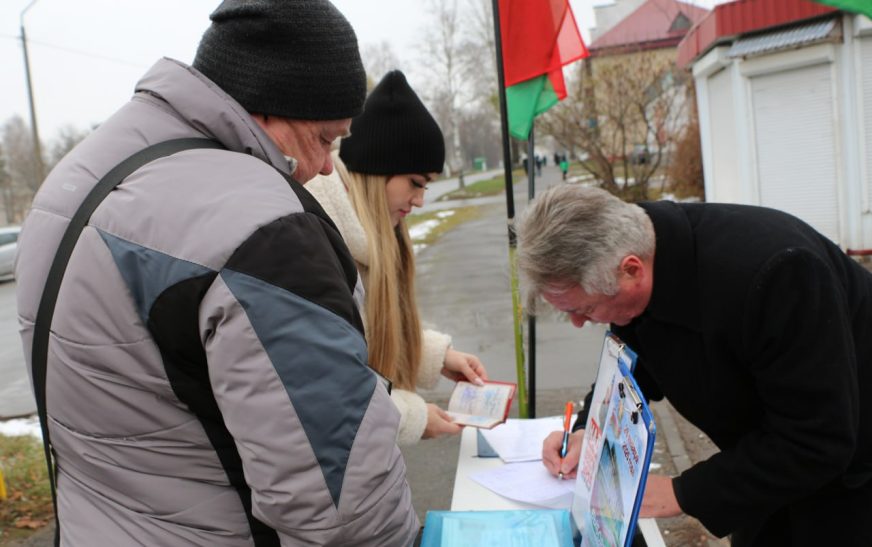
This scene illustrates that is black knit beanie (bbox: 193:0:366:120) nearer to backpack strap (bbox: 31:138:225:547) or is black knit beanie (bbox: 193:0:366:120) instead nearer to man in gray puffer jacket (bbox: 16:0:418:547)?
man in gray puffer jacket (bbox: 16:0:418:547)

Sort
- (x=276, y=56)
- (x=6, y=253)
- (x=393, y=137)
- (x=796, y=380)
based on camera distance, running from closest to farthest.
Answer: (x=276, y=56), (x=796, y=380), (x=393, y=137), (x=6, y=253)

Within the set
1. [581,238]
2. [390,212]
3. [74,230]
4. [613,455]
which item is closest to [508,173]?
[390,212]

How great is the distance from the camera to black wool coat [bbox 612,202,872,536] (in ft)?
4.67

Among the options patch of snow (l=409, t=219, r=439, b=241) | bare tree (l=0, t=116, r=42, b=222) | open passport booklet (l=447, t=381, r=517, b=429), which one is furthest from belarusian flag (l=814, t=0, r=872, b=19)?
bare tree (l=0, t=116, r=42, b=222)

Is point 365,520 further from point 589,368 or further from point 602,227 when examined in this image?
point 589,368

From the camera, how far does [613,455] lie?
1466 mm

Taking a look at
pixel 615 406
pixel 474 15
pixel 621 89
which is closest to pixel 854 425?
pixel 615 406

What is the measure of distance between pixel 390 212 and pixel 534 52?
1397mm

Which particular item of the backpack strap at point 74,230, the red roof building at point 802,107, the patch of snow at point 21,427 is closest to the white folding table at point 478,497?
the backpack strap at point 74,230

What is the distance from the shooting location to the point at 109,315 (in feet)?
3.47

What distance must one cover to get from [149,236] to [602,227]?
3.02 ft

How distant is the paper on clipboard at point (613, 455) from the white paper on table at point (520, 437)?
46cm

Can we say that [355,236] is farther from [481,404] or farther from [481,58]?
Result: [481,58]

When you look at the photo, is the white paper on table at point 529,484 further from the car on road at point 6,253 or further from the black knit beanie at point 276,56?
the car on road at point 6,253
